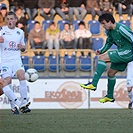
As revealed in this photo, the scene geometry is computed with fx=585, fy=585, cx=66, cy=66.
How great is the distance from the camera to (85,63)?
1716cm

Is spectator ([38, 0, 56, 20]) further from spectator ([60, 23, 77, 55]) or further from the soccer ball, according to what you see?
the soccer ball

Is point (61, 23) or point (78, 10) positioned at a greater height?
point (78, 10)

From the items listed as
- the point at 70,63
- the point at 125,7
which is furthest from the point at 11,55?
the point at 125,7

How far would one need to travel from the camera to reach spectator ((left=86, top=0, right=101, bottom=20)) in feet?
66.7

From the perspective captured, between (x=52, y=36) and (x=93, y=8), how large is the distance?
90.0 inches

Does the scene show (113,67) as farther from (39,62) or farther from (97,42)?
(97,42)

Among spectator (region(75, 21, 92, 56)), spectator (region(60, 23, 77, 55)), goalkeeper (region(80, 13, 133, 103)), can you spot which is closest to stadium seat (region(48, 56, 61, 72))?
spectator (region(60, 23, 77, 55))

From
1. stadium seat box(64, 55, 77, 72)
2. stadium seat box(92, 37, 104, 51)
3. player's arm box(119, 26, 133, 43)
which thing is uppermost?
player's arm box(119, 26, 133, 43)

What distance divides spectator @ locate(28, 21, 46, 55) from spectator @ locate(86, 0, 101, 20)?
2231 millimetres

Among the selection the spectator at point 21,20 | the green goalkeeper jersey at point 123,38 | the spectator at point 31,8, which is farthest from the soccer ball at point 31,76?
the spectator at point 31,8

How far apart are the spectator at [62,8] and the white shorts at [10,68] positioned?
8.80 m

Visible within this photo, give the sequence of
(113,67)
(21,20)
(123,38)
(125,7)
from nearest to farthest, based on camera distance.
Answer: (123,38) < (113,67) < (21,20) < (125,7)

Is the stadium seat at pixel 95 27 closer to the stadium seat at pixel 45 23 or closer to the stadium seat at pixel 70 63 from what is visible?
the stadium seat at pixel 45 23

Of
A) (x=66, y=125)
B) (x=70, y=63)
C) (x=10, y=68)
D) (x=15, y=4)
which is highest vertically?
(x=15, y=4)
